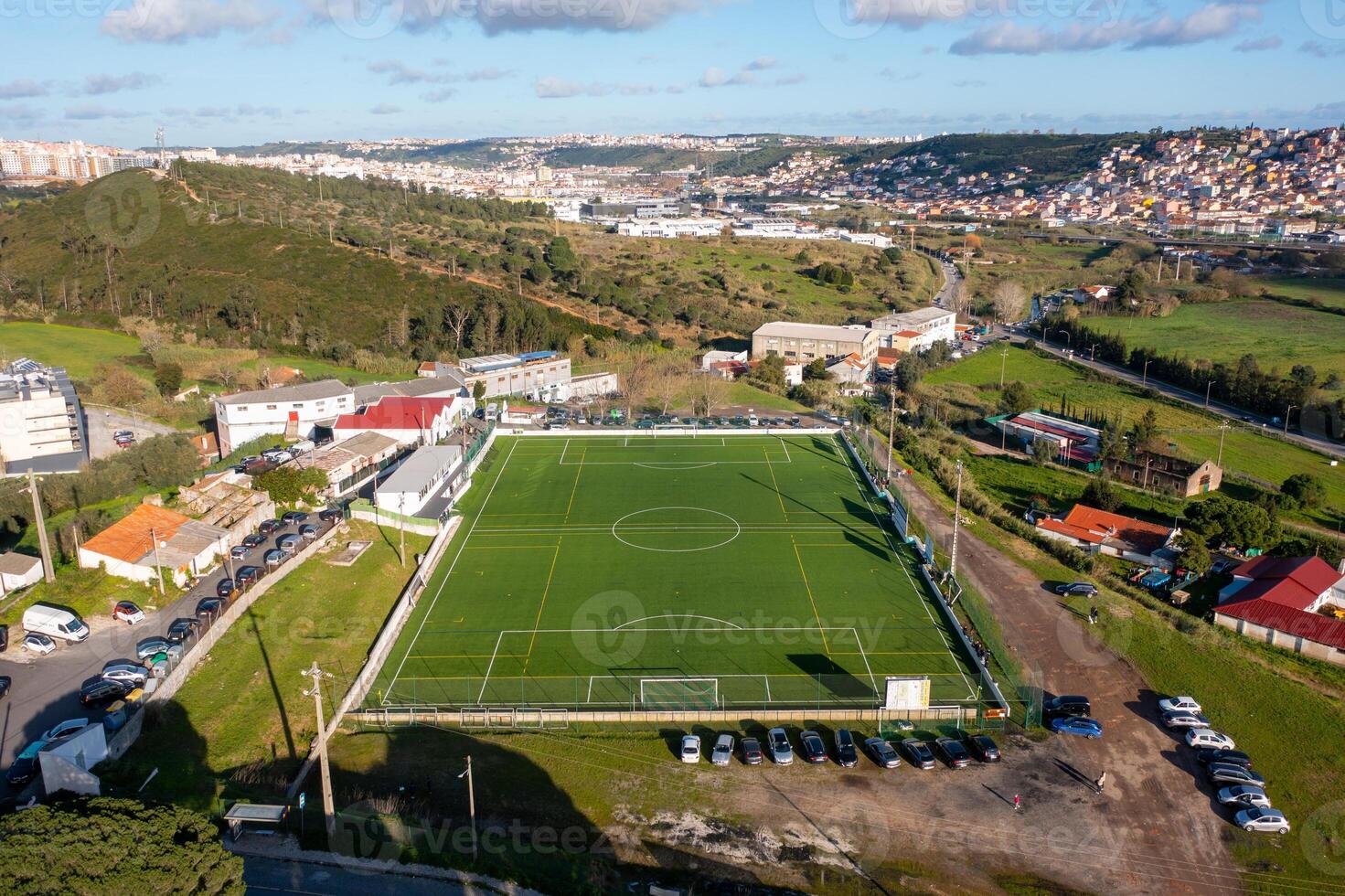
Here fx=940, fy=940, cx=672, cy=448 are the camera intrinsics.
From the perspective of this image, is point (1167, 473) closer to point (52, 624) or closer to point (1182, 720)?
point (1182, 720)

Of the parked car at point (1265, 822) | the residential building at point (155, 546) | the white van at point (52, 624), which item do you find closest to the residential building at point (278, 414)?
the residential building at point (155, 546)

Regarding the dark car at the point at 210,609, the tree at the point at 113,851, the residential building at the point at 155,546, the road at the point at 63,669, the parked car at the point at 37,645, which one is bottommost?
the road at the point at 63,669

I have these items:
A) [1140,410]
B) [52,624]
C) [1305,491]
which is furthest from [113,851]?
[1140,410]

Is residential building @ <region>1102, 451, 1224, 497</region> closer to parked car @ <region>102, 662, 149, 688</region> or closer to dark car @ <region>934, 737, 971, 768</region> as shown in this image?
dark car @ <region>934, 737, 971, 768</region>

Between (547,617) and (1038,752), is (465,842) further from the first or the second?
(1038,752)

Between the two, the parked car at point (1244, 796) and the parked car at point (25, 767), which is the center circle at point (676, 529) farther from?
the parked car at point (25, 767)

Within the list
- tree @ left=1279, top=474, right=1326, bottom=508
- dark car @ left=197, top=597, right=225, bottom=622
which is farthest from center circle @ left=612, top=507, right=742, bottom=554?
tree @ left=1279, top=474, right=1326, bottom=508
